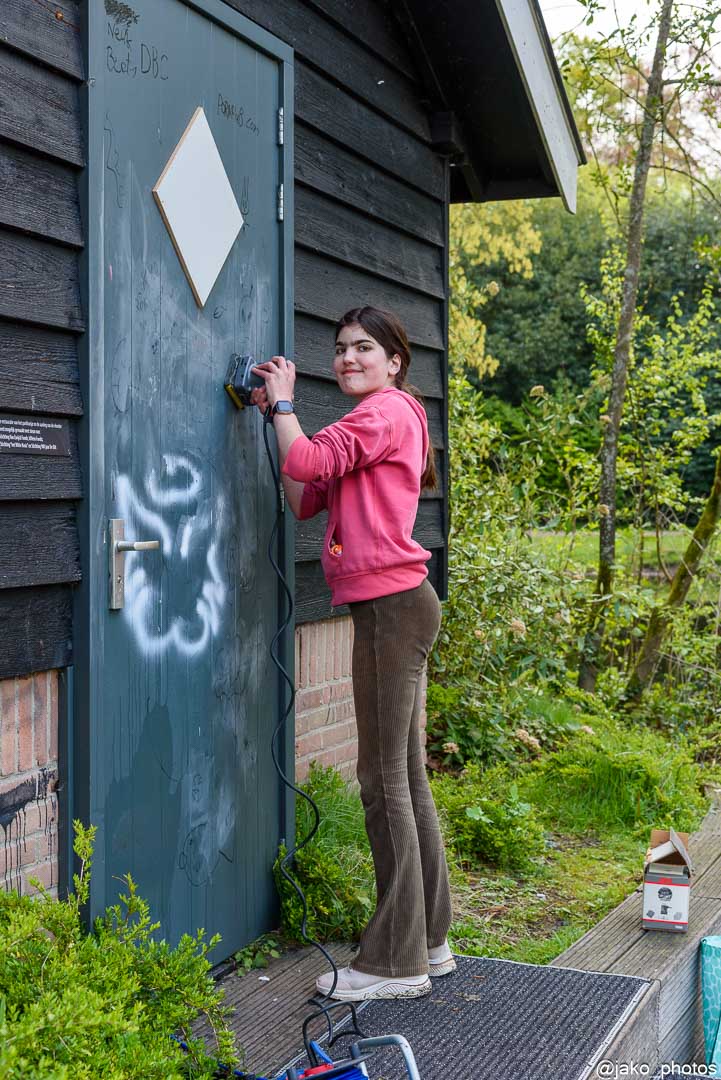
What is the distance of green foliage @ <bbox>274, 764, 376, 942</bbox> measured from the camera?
368 cm

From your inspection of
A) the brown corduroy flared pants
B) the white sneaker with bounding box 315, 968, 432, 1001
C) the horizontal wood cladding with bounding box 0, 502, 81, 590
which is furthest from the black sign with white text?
the white sneaker with bounding box 315, 968, 432, 1001

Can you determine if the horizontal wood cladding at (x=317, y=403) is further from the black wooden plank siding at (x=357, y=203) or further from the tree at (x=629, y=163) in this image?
the tree at (x=629, y=163)

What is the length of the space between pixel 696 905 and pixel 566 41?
6.86 meters

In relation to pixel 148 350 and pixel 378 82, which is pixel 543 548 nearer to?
pixel 378 82

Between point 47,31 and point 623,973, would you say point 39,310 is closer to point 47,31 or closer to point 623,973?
point 47,31

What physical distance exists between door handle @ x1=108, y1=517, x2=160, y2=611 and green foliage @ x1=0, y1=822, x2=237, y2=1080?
72 cm

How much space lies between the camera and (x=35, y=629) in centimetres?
273

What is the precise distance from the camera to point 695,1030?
3840 millimetres

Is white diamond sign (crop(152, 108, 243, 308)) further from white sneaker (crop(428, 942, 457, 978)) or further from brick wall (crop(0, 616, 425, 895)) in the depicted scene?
white sneaker (crop(428, 942, 457, 978))

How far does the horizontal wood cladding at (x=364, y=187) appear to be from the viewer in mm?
4164

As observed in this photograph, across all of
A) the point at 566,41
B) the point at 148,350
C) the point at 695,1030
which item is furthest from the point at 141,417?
the point at 566,41

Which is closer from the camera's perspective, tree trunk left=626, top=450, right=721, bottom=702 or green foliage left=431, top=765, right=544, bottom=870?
green foliage left=431, top=765, right=544, bottom=870

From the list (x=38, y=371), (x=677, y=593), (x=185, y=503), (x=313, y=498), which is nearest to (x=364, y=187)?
(x=313, y=498)

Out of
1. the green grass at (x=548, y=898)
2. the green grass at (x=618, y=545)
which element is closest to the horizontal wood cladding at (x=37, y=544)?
the green grass at (x=548, y=898)
